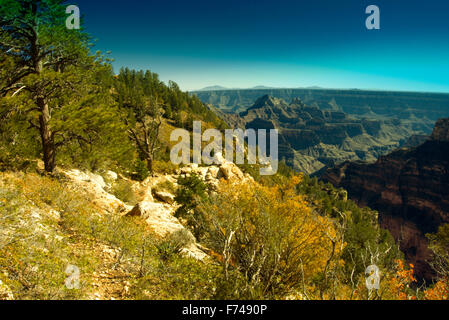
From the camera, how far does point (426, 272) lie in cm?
6731

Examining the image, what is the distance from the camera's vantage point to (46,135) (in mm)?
11672

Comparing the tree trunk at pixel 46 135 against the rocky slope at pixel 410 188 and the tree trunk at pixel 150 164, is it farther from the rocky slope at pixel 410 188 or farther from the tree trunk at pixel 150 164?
the rocky slope at pixel 410 188

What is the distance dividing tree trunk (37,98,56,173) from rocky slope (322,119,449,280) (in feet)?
338

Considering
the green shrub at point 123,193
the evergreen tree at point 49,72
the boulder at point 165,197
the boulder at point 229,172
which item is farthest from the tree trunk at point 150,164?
the evergreen tree at point 49,72

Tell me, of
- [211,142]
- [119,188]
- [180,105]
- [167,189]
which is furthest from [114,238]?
[180,105]

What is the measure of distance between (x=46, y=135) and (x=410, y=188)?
489 ft

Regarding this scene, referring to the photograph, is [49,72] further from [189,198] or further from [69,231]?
[189,198]

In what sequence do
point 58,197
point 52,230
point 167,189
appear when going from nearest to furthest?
1. point 52,230
2. point 58,197
3. point 167,189

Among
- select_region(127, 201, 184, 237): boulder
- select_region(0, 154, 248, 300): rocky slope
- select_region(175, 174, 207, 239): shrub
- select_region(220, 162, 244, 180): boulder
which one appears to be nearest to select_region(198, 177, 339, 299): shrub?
select_region(0, 154, 248, 300): rocky slope

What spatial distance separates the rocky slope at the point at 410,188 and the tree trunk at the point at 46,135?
103 m

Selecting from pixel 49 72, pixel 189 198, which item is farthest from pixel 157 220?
pixel 49 72
